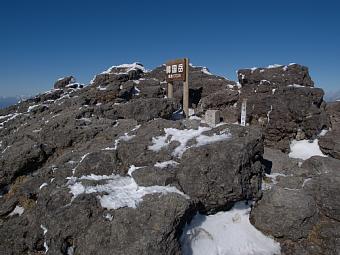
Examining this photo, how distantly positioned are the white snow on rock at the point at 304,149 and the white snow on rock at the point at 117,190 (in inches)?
563

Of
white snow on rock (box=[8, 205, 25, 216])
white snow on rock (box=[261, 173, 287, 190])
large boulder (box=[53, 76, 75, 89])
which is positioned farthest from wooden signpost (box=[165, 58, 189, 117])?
large boulder (box=[53, 76, 75, 89])

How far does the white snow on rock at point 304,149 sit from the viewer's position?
823 inches

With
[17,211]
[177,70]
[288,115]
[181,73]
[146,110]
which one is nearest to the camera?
[17,211]

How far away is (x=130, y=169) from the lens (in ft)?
42.4

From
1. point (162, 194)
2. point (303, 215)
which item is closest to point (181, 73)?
point (162, 194)

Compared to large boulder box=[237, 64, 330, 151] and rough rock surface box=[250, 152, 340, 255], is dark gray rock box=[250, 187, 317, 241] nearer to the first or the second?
rough rock surface box=[250, 152, 340, 255]

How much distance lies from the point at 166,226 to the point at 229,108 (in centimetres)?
1908

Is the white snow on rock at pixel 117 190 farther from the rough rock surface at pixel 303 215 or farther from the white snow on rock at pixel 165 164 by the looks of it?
the rough rock surface at pixel 303 215

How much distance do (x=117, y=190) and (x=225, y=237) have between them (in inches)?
192

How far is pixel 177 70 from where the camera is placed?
2588cm

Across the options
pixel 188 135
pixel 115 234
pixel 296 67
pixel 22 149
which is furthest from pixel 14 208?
pixel 296 67

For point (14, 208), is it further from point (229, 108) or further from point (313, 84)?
point (313, 84)

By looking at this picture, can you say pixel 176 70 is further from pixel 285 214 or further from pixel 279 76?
pixel 285 214

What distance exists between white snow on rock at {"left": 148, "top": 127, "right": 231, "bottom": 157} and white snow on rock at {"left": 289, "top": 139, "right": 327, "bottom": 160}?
10.5 m
